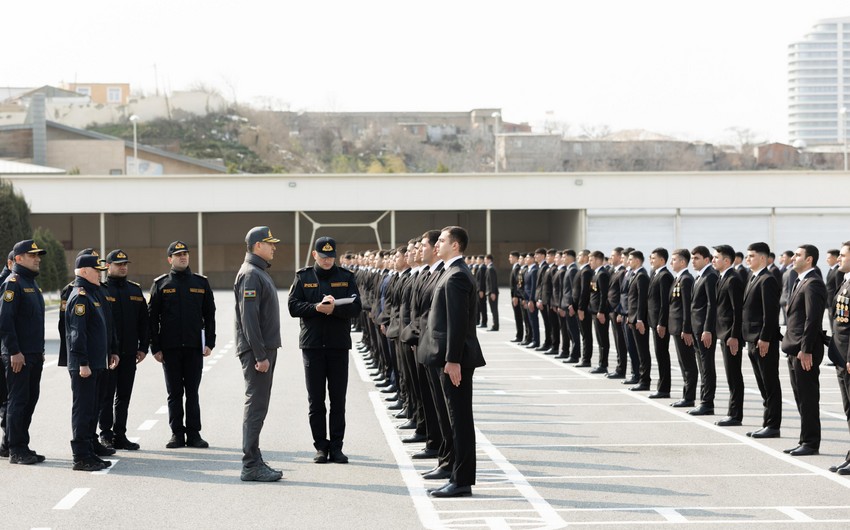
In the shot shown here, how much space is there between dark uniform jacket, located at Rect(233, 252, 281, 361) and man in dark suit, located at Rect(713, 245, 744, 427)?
5.52 m

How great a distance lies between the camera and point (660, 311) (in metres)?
15.7

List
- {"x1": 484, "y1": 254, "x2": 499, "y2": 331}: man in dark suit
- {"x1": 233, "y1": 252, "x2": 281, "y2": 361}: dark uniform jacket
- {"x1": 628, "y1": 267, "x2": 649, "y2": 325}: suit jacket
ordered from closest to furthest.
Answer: {"x1": 233, "y1": 252, "x2": 281, "y2": 361}: dark uniform jacket → {"x1": 628, "y1": 267, "x2": 649, "y2": 325}: suit jacket → {"x1": 484, "y1": 254, "x2": 499, "y2": 331}: man in dark suit

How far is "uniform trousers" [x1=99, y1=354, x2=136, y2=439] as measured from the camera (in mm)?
11039

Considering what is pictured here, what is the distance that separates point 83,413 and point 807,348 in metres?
6.64

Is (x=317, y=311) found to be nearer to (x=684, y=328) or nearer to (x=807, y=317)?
(x=807, y=317)

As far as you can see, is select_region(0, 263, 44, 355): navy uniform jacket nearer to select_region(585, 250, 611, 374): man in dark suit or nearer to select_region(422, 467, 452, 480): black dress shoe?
select_region(422, 467, 452, 480): black dress shoe

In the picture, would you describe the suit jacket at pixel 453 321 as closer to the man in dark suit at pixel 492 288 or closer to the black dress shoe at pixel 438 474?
the black dress shoe at pixel 438 474

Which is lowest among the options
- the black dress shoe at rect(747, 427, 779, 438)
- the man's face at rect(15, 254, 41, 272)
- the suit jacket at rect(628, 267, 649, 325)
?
the black dress shoe at rect(747, 427, 779, 438)

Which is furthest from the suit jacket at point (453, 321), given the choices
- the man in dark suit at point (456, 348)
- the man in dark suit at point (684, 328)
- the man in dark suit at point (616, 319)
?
the man in dark suit at point (616, 319)

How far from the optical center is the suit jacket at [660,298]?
15625mm

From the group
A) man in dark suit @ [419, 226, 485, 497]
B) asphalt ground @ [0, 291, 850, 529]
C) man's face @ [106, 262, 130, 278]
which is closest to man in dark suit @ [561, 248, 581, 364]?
asphalt ground @ [0, 291, 850, 529]

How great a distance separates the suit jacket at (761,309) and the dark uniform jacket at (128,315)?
6.39 m

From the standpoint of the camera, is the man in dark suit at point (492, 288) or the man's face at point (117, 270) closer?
the man's face at point (117, 270)

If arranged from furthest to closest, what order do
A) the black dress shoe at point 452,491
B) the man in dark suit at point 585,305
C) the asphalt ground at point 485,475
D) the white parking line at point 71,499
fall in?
the man in dark suit at point 585,305, the black dress shoe at point 452,491, the white parking line at point 71,499, the asphalt ground at point 485,475
